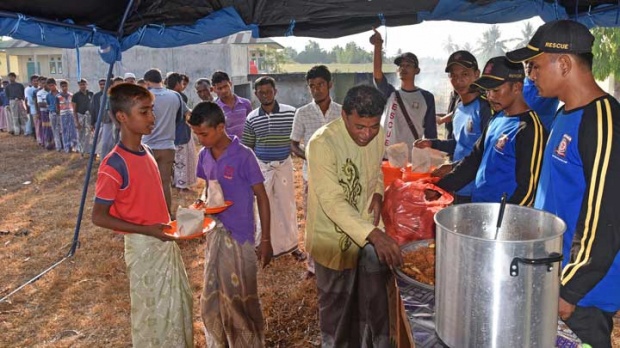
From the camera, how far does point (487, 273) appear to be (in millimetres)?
1265

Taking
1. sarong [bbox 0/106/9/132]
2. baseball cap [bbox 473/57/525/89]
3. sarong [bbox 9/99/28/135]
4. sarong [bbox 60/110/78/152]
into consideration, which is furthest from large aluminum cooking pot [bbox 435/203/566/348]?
sarong [bbox 0/106/9/132]

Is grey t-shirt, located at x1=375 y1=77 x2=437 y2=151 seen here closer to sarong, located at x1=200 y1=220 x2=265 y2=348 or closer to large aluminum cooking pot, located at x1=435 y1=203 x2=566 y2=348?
sarong, located at x1=200 y1=220 x2=265 y2=348

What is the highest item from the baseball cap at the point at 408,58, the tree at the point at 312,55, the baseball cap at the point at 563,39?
the tree at the point at 312,55

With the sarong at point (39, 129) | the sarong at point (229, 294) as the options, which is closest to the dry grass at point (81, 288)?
the sarong at point (229, 294)

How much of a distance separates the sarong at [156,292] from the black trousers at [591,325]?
198cm

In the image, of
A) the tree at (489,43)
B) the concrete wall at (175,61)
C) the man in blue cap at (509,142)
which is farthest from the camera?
the tree at (489,43)

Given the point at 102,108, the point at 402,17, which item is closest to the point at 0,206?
the point at 102,108

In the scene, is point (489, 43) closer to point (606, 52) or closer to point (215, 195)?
point (606, 52)

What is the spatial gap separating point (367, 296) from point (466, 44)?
5217 cm

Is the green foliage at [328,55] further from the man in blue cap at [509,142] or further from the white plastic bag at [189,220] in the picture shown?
the white plastic bag at [189,220]

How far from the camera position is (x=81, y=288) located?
4570mm

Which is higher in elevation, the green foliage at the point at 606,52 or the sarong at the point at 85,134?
the green foliage at the point at 606,52

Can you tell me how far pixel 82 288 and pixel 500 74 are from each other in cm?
403

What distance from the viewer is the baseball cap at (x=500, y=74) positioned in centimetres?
257
